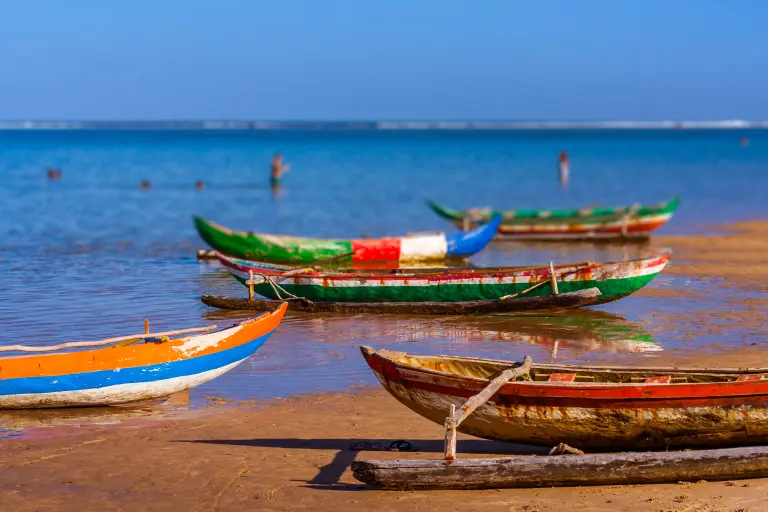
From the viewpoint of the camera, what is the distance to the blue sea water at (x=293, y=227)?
610 inches

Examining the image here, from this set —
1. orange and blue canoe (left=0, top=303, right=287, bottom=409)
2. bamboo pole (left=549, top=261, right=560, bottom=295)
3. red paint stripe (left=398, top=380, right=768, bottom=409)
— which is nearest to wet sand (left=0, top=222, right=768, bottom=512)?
orange and blue canoe (left=0, top=303, right=287, bottom=409)

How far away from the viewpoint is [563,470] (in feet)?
28.7

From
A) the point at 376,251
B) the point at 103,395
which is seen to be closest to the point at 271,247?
the point at 376,251

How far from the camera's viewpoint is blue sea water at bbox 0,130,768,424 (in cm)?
1548

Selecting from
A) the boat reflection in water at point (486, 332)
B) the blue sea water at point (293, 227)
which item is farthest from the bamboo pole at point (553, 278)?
the blue sea water at point (293, 227)

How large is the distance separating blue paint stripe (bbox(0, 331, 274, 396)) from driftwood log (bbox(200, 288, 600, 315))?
6.03 m

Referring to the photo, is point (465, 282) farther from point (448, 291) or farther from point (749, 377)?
point (749, 377)

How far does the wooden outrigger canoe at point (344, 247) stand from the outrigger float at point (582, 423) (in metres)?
12.9

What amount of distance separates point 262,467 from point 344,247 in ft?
44.0

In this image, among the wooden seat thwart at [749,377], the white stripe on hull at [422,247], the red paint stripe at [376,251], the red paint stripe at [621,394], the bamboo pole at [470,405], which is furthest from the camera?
the white stripe on hull at [422,247]

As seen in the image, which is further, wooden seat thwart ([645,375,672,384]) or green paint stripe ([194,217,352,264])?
green paint stripe ([194,217,352,264])

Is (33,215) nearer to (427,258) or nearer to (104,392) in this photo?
(427,258)

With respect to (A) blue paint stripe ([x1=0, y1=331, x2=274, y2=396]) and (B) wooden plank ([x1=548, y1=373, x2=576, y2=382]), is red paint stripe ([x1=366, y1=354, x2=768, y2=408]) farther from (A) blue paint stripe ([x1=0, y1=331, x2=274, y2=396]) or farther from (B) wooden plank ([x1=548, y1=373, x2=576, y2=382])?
(A) blue paint stripe ([x1=0, y1=331, x2=274, y2=396])

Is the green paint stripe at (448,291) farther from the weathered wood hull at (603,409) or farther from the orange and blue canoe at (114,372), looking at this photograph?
the weathered wood hull at (603,409)
